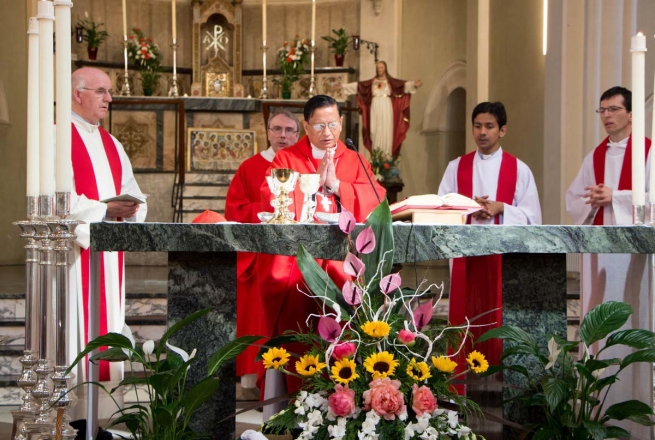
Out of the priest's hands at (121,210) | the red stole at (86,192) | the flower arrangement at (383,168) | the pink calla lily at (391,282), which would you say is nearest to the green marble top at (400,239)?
the pink calla lily at (391,282)

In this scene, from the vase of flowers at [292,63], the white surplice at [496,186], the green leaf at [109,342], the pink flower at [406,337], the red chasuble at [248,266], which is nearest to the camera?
the pink flower at [406,337]

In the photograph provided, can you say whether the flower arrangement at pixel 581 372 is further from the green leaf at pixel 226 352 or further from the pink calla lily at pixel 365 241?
the green leaf at pixel 226 352

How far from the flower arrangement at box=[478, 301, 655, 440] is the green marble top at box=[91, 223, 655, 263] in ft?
0.84

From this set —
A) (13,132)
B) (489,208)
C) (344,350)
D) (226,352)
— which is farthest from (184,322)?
(13,132)

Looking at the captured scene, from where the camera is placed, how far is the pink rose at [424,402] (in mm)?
2533

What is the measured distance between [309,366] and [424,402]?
1.20 ft

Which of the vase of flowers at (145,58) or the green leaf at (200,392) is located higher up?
the vase of flowers at (145,58)

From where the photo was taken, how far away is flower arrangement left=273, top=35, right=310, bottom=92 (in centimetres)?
1273

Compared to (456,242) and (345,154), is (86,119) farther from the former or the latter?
(456,242)

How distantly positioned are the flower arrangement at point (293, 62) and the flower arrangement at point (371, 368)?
33.1 ft

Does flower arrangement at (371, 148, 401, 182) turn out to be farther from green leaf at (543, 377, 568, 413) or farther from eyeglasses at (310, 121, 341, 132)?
green leaf at (543, 377, 568, 413)

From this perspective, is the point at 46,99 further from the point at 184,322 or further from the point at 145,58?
the point at 145,58

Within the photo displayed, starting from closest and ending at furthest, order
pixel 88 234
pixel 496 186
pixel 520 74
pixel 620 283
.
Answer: pixel 620 283 < pixel 88 234 < pixel 496 186 < pixel 520 74

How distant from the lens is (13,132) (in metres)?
10.9
